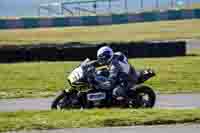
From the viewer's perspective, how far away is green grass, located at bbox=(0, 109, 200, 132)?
900 cm

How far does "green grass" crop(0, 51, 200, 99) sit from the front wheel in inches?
201

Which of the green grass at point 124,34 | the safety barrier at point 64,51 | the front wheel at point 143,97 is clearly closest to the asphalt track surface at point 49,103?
the front wheel at point 143,97

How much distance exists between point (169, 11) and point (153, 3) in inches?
154

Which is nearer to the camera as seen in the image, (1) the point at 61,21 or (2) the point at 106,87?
(2) the point at 106,87

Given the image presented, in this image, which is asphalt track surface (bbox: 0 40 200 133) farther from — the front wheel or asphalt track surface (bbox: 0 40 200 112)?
the front wheel

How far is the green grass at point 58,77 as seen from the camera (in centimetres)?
1783

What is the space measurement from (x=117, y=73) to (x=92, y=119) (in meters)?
2.51

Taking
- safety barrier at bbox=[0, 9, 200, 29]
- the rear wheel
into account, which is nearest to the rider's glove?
the rear wheel

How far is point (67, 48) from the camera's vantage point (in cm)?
2625

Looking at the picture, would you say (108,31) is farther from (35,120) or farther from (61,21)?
(35,120)

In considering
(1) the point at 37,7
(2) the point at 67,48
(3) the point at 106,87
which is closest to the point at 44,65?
(2) the point at 67,48

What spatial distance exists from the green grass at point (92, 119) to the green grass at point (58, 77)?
7.11m

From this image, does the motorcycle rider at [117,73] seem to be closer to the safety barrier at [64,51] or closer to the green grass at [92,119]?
the green grass at [92,119]

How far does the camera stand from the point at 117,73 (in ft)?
38.6
